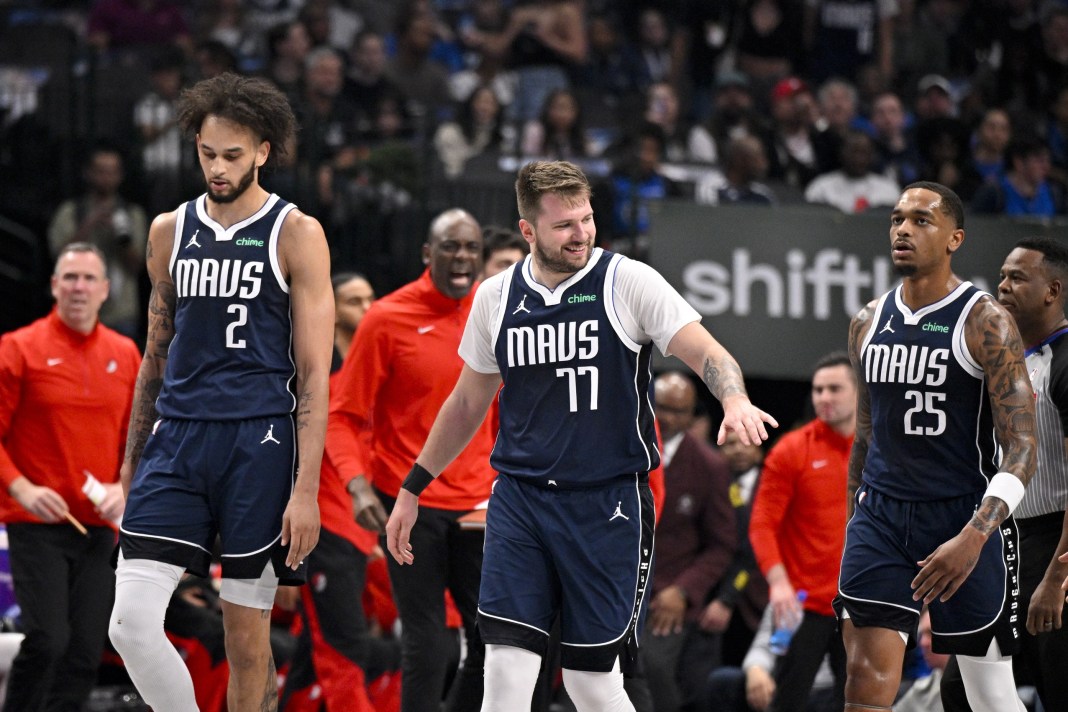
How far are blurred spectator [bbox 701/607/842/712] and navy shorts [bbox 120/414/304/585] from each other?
3787mm

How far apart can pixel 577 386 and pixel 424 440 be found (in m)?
1.77

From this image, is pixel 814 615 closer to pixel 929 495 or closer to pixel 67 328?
pixel 929 495

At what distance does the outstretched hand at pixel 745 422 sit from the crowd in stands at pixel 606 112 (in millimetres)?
4130

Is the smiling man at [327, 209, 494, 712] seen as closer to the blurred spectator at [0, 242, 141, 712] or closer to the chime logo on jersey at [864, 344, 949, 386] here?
the blurred spectator at [0, 242, 141, 712]

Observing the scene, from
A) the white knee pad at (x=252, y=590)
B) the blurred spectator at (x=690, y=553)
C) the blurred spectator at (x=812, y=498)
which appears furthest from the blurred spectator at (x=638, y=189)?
the white knee pad at (x=252, y=590)

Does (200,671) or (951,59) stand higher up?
(951,59)

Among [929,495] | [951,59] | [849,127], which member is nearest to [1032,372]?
[929,495]

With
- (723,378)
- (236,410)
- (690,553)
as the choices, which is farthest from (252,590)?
(690,553)

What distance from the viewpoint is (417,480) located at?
18.7 ft

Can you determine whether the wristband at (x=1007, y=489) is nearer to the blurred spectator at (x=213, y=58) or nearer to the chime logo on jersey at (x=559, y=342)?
the chime logo on jersey at (x=559, y=342)

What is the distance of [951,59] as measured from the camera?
53.1 feet

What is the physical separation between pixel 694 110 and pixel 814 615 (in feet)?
26.6

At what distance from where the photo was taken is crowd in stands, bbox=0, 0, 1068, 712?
1092 cm

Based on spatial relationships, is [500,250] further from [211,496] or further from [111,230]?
[111,230]
